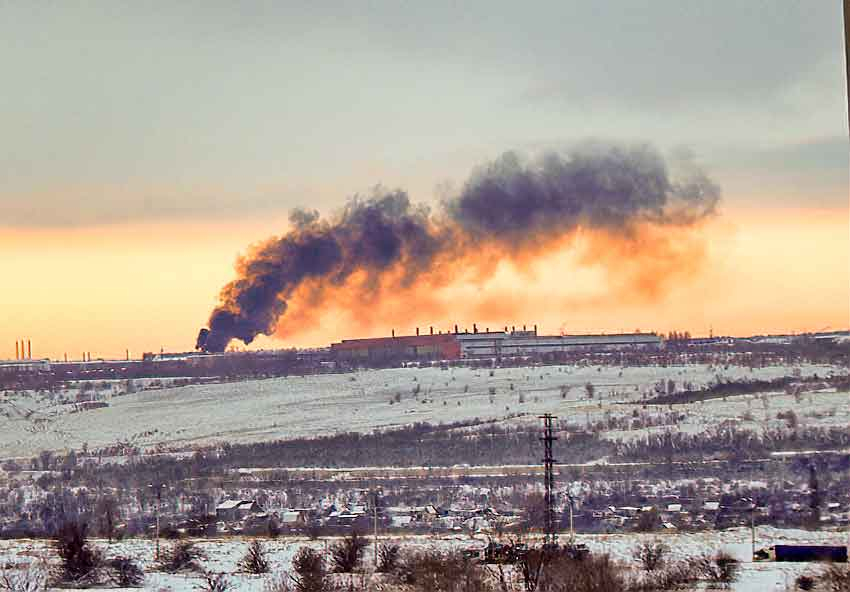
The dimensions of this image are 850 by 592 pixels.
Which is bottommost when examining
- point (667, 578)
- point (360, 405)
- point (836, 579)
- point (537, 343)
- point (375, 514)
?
point (667, 578)

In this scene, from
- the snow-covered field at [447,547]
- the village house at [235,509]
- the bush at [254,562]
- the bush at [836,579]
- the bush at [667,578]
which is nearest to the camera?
the bush at [836,579]

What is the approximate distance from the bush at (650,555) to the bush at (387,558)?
19.0 feet

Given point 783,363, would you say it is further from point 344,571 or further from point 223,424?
point 344,571

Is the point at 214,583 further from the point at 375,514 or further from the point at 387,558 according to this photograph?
the point at 375,514

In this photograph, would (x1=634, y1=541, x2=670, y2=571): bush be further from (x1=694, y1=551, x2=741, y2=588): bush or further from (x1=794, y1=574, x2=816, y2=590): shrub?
(x1=794, y1=574, x2=816, y2=590): shrub

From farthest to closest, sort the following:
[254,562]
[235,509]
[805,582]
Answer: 1. [235,509]
2. [254,562]
3. [805,582]

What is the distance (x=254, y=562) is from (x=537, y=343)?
7573 centimetres

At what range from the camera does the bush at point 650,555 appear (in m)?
31.2

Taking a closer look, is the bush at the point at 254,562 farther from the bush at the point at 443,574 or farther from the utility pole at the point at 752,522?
the utility pole at the point at 752,522

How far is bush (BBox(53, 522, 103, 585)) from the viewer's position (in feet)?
102

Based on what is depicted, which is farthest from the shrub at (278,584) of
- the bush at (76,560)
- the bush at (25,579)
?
the bush at (25,579)

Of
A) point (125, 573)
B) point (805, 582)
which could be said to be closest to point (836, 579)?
point (805, 582)

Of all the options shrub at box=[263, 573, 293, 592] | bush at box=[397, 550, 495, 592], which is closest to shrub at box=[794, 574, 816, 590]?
bush at box=[397, 550, 495, 592]

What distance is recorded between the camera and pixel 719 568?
100ft
